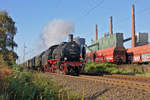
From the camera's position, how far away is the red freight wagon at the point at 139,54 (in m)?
23.5

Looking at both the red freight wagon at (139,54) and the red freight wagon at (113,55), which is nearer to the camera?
the red freight wagon at (139,54)

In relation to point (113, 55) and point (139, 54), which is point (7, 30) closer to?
point (113, 55)

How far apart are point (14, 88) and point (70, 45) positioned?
10306 mm

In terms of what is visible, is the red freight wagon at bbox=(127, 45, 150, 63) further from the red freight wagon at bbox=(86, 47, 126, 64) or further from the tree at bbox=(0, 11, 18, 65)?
the tree at bbox=(0, 11, 18, 65)

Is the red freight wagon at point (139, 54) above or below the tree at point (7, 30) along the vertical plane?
below

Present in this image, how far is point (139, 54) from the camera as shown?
24.9 metres

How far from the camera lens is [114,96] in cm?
577

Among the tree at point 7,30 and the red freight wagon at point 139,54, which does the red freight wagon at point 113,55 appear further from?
the tree at point 7,30

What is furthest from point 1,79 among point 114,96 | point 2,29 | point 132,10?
point 132,10

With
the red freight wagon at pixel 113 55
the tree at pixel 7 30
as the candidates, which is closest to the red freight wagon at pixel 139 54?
the red freight wagon at pixel 113 55

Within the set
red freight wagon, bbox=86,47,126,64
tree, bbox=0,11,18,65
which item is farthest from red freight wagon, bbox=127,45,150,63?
tree, bbox=0,11,18,65

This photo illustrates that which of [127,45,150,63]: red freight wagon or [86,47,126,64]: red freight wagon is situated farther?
[86,47,126,64]: red freight wagon

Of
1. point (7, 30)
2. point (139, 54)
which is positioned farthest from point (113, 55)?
point (7, 30)

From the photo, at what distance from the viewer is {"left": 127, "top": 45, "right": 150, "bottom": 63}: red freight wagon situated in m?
23.5
